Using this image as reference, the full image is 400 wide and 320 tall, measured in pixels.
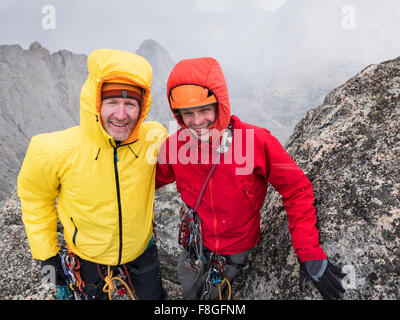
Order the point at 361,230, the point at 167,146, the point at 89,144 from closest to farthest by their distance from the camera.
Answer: the point at 361,230 < the point at 89,144 < the point at 167,146

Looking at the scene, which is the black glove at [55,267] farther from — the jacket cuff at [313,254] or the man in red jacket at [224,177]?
the jacket cuff at [313,254]

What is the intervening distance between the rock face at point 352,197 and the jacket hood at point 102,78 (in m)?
2.16

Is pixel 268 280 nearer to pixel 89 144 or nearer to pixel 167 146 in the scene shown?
pixel 167 146

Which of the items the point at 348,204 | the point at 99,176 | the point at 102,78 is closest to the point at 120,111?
the point at 102,78

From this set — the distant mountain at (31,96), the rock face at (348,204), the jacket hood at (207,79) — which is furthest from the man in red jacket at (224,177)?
the distant mountain at (31,96)

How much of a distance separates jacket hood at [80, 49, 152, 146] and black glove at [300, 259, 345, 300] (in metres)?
2.25

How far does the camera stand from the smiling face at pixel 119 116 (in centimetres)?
246

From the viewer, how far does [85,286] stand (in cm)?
304

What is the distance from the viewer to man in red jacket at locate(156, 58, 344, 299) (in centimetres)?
227

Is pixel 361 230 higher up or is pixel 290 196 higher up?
pixel 290 196

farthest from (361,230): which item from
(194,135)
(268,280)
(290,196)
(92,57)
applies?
(92,57)

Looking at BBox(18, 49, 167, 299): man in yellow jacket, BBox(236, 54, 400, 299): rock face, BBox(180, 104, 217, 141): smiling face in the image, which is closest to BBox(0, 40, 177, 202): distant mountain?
BBox(18, 49, 167, 299): man in yellow jacket

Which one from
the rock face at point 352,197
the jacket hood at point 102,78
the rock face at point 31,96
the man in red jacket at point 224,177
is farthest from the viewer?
the rock face at point 31,96
